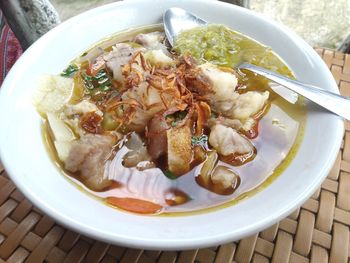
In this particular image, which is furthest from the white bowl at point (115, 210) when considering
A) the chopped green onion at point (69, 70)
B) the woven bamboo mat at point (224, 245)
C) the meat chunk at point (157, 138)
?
the meat chunk at point (157, 138)

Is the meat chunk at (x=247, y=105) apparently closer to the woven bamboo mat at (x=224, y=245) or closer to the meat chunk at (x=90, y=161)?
the woven bamboo mat at (x=224, y=245)

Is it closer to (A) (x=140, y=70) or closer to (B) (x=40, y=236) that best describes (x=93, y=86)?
(A) (x=140, y=70)

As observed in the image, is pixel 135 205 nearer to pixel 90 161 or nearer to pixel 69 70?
pixel 90 161

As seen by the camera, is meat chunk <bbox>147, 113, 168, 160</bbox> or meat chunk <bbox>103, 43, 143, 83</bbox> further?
meat chunk <bbox>103, 43, 143, 83</bbox>

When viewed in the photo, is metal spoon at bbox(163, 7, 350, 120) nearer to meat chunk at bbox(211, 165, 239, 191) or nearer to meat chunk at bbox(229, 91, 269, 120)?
meat chunk at bbox(229, 91, 269, 120)

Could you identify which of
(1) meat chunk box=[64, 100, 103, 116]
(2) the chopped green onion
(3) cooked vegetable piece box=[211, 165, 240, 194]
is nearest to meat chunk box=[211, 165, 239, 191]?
(3) cooked vegetable piece box=[211, 165, 240, 194]

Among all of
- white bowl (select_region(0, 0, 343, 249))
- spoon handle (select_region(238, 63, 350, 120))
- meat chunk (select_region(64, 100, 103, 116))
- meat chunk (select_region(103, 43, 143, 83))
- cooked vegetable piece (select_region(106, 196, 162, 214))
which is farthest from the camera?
meat chunk (select_region(103, 43, 143, 83))
